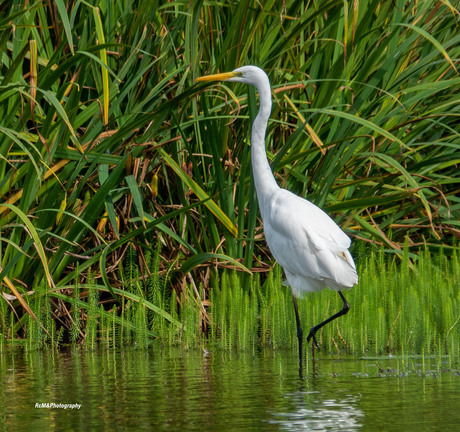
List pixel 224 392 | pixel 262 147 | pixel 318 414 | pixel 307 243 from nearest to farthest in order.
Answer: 1. pixel 318 414
2. pixel 224 392
3. pixel 307 243
4. pixel 262 147

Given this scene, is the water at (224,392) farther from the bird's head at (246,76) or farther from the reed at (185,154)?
the bird's head at (246,76)

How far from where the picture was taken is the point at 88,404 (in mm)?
3781

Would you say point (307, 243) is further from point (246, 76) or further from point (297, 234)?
point (246, 76)

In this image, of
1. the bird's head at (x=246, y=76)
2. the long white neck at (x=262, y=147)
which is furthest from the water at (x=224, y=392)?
the bird's head at (x=246, y=76)

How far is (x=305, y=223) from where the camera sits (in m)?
5.34

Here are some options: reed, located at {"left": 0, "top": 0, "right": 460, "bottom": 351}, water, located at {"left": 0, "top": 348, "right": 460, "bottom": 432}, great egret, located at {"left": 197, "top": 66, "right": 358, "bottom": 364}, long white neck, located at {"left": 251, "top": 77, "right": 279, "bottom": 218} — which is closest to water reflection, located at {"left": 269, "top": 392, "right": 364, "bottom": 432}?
water, located at {"left": 0, "top": 348, "right": 460, "bottom": 432}

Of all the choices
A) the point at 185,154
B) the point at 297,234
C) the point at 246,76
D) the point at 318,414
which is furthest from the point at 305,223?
the point at 318,414

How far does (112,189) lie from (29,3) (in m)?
1.38

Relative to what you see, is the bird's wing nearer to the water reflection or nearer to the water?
the water

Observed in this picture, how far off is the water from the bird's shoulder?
0.68 m

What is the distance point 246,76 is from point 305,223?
1.05m

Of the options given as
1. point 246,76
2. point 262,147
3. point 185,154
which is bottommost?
point 262,147

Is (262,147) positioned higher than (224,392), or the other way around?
(262,147)

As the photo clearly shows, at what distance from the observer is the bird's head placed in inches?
220
